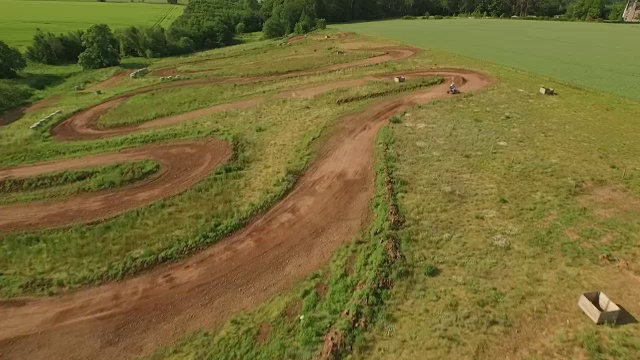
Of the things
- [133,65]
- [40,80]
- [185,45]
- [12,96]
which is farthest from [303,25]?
[12,96]

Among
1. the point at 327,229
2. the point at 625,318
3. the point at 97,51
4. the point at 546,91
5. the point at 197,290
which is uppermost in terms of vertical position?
the point at 97,51

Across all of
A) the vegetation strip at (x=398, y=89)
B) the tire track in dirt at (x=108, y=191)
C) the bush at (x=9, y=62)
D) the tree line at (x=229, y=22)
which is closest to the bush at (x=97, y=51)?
the tree line at (x=229, y=22)

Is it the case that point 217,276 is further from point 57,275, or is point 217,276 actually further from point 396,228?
point 396,228

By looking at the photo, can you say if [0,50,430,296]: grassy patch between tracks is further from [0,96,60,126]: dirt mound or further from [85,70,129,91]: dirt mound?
[85,70,129,91]: dirt mound

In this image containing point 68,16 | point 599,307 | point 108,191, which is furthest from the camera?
point 68,16

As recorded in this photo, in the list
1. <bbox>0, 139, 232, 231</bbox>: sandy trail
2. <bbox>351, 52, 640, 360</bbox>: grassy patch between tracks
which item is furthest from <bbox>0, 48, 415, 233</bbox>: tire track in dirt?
<bbox>351, 52, 640, 360</bbox>: grassy patch between tracks

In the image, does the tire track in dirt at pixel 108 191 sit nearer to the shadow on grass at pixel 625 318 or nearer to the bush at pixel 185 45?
the shadow on grass at pixel 625 318

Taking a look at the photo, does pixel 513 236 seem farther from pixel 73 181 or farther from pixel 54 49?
pixel 54 49
